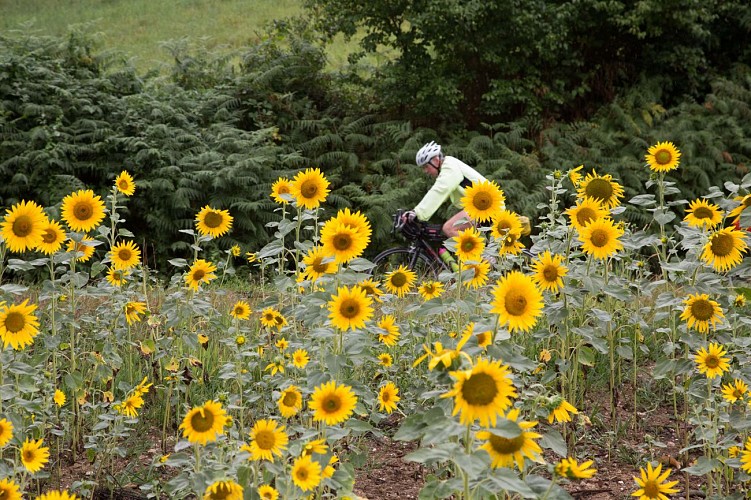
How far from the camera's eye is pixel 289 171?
10547 millimetres

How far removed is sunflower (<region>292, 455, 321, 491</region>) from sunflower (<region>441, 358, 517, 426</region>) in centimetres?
49

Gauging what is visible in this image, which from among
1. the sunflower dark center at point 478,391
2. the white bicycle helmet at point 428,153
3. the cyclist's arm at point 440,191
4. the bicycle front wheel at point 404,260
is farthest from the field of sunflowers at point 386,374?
the bicycle front wheel at point 404,260

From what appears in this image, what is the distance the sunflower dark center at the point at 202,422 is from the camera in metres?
2.21

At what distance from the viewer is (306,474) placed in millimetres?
2154

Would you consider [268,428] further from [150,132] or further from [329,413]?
[150,132]

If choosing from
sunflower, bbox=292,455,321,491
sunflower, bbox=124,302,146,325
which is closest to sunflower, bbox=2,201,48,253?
sunflower, bbox=124,302,146,325

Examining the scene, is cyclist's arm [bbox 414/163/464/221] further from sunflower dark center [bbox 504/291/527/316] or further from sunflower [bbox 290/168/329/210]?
sunflower dark center [bbox 504/291/527/316]

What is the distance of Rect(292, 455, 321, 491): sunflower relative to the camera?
2135mm

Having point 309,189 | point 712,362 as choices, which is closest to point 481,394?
point 712,362

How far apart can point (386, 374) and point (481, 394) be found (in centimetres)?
194

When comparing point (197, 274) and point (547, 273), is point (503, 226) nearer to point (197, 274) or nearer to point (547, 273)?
point (547, 273)

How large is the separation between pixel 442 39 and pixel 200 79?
3.75 meters

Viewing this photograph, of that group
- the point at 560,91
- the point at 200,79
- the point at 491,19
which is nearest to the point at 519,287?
the point at 491,19

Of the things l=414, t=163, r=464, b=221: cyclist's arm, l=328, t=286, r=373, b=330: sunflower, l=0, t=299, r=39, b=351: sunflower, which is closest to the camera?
l=328, t=286, r=373, b=330: sunflower
